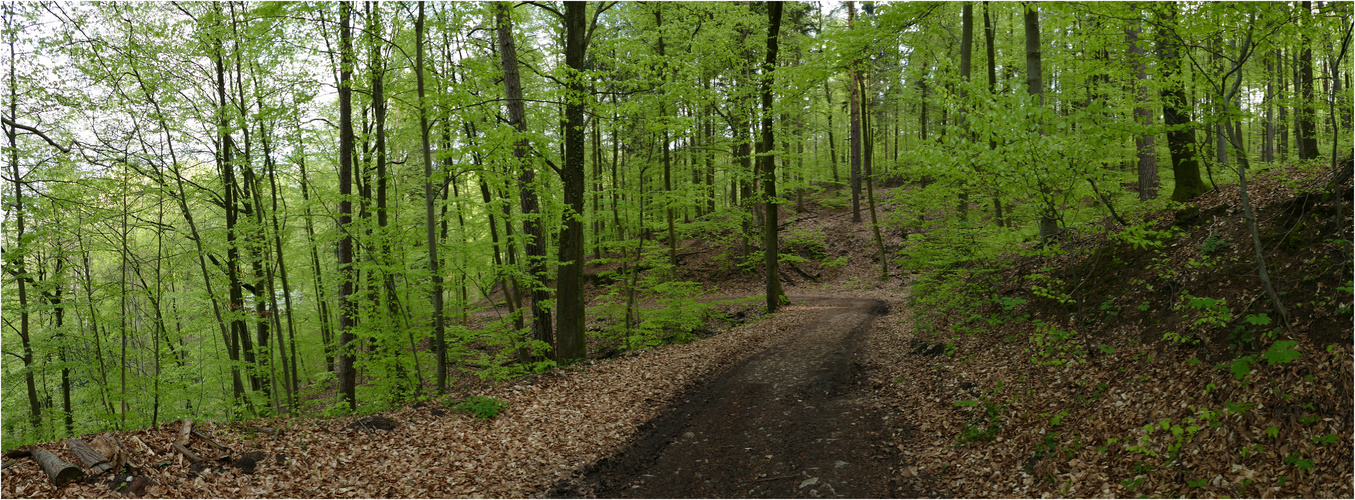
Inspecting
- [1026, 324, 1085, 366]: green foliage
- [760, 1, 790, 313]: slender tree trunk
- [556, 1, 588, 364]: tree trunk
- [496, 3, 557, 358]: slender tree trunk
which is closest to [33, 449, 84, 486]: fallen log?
[496, 3, 557, 358]: slender tree trunk

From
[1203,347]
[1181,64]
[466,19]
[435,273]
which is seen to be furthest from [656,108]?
[1203,347]

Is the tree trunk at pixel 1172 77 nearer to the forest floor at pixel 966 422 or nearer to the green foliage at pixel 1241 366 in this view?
the forest floor at pixel 966 422

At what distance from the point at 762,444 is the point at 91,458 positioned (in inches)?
249

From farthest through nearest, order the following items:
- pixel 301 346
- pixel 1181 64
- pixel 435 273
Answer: pixel 301 346 → pixel 435 273 → pixel 1181 64

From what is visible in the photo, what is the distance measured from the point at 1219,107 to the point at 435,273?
9529mm

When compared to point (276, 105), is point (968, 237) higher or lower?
lower

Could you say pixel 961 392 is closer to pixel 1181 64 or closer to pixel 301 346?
pixel 1181 64

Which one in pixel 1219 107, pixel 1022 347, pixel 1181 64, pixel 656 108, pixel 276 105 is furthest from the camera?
pixel 656 108

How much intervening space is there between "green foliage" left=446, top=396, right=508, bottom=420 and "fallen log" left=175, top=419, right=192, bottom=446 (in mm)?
2663

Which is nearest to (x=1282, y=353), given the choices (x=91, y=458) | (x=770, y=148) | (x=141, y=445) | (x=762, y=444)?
(x=762, y=444)

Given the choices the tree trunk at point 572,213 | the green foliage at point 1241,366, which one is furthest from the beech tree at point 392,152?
the green foliage at point 1241,366

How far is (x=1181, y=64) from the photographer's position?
594cm

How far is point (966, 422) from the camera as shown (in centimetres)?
636

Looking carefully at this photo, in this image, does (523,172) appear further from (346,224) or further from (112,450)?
(112,450)
